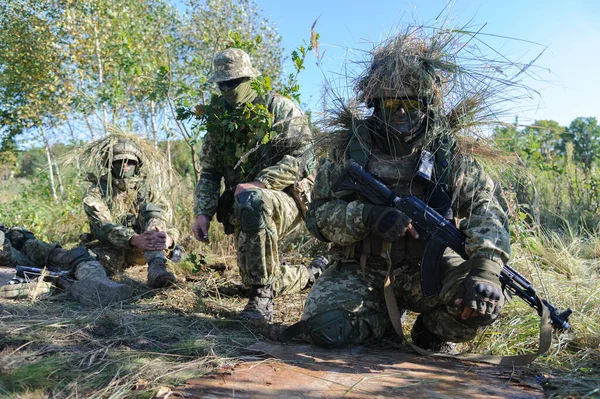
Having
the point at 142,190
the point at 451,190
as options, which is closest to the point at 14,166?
the point at 142,190

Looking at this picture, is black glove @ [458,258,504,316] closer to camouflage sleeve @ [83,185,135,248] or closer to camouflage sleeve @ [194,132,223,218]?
camouflage sleeve @ [194,132,223,218]

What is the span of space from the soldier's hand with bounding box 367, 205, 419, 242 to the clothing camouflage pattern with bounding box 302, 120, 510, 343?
0.06 metres

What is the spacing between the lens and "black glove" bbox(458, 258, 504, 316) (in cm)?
240

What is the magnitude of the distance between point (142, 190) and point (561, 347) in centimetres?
414

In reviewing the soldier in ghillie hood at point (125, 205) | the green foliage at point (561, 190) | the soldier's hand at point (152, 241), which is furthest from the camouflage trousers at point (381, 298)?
the green foliage at point (561, 190)

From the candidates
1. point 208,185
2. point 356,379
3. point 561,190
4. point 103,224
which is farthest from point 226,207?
point 561,190

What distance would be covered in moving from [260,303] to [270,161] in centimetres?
120

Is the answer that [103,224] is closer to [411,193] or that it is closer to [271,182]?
[271,182]

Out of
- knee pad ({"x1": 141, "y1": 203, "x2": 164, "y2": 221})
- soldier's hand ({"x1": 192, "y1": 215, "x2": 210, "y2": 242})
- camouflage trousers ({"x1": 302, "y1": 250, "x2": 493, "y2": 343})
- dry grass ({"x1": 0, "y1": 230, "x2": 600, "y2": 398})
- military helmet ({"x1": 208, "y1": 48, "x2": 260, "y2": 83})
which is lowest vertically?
dry grass ({"x1": 0, "y1": 230, "x2": 600, "y2": 398})

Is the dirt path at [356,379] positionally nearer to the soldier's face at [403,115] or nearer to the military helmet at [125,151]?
the soldier's face at [403,115]

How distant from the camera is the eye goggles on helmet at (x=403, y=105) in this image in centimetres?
298

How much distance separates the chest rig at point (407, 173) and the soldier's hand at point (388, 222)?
0.21 m

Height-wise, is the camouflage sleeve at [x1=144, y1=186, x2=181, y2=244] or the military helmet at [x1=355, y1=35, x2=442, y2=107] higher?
the military helmet at [x1=355, y1=35, x2=442, y2=107]

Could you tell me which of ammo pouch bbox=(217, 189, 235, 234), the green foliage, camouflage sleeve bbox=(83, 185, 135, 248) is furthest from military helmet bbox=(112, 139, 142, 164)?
the green foliage
